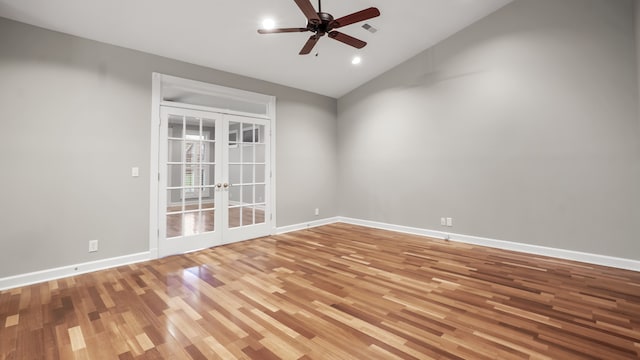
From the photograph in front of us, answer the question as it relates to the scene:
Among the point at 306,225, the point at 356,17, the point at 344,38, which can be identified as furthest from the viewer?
the point at 306,225

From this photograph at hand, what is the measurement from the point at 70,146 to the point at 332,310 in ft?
11.6

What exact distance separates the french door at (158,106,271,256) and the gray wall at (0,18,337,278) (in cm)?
33

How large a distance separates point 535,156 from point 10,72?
21.2 feet

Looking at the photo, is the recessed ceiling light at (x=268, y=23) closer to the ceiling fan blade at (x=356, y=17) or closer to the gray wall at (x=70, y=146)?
the ceiling fan blade at (x=356, y=17)

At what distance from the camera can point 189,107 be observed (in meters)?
4.08

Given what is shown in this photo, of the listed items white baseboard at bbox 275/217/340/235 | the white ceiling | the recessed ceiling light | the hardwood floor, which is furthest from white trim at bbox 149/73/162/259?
white baseboard at bbox 275/217/340/235

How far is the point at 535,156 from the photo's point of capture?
12.6 feet

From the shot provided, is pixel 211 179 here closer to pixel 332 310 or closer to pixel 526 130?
pixel 332 310

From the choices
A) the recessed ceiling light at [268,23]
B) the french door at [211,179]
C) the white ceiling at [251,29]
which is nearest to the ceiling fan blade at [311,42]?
the white ceiling at [251,29]

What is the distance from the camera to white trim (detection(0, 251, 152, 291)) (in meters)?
2.89

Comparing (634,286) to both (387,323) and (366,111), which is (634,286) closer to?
(387,323)

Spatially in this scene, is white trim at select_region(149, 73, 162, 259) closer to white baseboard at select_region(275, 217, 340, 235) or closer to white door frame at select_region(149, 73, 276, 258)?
white door frame at select_region(149, 73, 276, 258)

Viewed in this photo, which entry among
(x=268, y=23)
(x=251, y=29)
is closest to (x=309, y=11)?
(x=268, y=23)

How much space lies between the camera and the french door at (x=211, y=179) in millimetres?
4004
